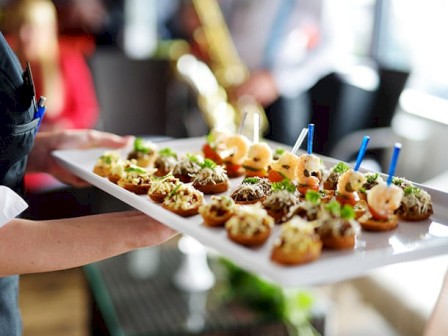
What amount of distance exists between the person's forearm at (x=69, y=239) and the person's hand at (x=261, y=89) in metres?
3.35

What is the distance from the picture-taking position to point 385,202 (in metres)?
1.33

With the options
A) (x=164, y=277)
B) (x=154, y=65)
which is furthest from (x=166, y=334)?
(x=154, y=65)

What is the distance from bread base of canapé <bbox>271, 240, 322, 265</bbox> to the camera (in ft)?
3.49

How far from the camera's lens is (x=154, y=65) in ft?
16.6

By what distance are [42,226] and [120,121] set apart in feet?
12.1

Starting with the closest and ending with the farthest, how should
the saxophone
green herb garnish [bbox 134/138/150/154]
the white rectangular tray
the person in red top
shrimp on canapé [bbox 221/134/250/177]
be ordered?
the white rectangular tray → shrimp on canapé [bbox 221/134/250/177] → green herb garnish [bbox 134/138/150/154] → the person in red top → the saxophone

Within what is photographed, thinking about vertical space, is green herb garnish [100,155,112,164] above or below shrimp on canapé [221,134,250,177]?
below

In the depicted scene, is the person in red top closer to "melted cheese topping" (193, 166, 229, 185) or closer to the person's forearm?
"melted cheese topping" (193, 166, 229, 185)

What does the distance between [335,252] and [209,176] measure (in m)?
0.57

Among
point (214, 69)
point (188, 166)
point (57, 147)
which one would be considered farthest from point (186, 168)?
point (214, 69)

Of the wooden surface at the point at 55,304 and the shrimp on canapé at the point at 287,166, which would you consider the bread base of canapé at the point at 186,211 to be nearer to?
the shrimp on canapé at the point at 287,166

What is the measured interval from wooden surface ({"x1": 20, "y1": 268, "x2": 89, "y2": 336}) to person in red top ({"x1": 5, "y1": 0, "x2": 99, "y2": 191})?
661mm

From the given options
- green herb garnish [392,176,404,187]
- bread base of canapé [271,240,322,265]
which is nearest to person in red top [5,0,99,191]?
green herb garnish [392,176,404,187]

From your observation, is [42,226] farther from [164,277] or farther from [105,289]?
[164,277]
